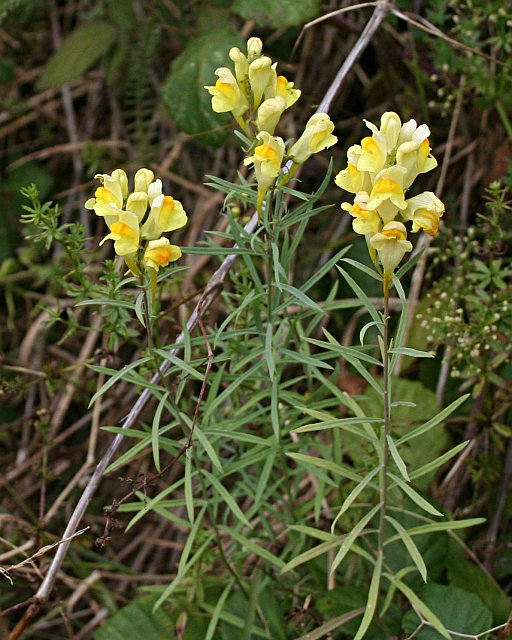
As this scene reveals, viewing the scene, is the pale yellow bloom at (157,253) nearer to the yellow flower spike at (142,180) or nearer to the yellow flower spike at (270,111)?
the yellow flower spike at (142,180)

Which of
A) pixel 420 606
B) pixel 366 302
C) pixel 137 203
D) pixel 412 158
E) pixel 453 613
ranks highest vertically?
pixel 412 158

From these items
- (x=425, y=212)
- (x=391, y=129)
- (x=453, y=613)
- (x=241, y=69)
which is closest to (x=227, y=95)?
(x=241, y=69)

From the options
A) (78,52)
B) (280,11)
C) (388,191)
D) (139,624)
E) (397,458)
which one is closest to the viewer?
(388,191)

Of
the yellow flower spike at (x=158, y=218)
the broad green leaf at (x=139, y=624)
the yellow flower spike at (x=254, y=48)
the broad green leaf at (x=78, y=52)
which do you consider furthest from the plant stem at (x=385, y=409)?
the broad green leaf at (x=78, y=52)

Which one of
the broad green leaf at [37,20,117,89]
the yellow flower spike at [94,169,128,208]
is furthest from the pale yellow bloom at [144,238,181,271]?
the broad green leaf at [37,20,117,89]

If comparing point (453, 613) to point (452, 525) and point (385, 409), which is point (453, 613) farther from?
point (385, 409)

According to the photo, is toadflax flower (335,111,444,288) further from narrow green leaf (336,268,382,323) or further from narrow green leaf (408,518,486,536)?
narrow green leaf (408,518,486,536)
